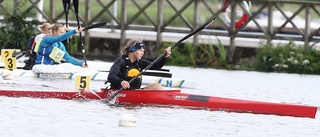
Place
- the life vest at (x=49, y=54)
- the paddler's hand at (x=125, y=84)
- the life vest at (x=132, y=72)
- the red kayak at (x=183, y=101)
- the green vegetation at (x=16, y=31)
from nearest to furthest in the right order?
the red kayak at (x=183, y=101), the paddler's hand at (x=125, y=84), the life vest at (x=132, y=72), the life vest at (x=49, y=54), the green vegetation at (x=16, y=31)

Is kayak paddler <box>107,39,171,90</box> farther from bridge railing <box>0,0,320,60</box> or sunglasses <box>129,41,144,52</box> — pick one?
bridge railing <box>0,0,320,60</box>

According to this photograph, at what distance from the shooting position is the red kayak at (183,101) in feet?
64.6

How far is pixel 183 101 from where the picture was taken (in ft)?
67.4

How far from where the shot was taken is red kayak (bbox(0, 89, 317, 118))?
19.7 meters

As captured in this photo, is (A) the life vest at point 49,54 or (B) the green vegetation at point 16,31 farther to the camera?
(B) the green vegetation at point 16,31

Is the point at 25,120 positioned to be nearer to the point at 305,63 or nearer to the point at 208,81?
the point at 208,81

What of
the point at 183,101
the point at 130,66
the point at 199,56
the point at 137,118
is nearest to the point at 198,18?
the point at 199,56

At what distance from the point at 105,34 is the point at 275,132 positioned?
17.4m

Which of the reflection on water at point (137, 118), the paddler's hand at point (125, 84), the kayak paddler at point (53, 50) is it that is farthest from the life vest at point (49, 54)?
the paddler's hand at point (125, 84)

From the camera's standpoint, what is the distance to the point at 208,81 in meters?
27.9

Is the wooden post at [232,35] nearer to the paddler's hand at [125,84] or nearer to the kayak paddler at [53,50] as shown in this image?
the kayak paddler at [53,50]

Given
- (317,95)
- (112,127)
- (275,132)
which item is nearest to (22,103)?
(112,127)

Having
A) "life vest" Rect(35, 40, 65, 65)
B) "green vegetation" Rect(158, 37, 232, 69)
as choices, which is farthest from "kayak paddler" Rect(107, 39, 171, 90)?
"green vegetation" Rect(158, 37, 232, 69)

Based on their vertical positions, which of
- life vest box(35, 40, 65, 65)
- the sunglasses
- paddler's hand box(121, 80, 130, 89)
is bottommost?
paddler's hand box(121, 80, 130, 89)
